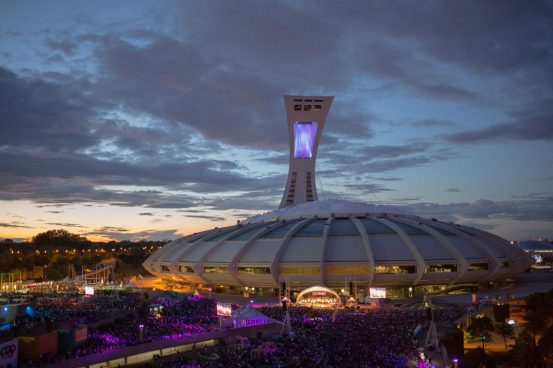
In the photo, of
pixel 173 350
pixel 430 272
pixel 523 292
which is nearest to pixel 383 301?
pixel 430 272

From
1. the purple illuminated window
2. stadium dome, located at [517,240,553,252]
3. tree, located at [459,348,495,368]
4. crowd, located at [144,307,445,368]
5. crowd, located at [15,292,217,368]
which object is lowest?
tree, located at [459,348,495,368]

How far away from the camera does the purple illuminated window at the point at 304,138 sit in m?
73.1

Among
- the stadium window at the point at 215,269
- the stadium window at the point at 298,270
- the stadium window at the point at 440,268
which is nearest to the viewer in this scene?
the stadium window at the point at 440,268

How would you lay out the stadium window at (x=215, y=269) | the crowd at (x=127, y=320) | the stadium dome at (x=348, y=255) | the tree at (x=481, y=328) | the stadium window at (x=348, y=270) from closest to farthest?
the crowd at (x=127, y=320) < the tree at (x=481, y=328) < the stadium window at (x=348, y=270) < the stadium dome at (x=348, y=255) < the stadium window at (x=215, y=269)

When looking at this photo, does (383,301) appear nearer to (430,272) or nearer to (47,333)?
(430,272)

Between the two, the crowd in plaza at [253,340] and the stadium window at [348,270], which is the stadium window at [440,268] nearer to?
the stadium window at [348,270]

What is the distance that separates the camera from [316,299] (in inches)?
1650

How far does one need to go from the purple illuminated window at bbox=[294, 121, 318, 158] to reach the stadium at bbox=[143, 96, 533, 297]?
1336 centimetres

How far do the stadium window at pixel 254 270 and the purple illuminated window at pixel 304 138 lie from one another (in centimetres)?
2490

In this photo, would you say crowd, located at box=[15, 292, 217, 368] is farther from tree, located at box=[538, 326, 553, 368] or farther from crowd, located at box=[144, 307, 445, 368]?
tree, located at box=[538, 326, 553, 368]

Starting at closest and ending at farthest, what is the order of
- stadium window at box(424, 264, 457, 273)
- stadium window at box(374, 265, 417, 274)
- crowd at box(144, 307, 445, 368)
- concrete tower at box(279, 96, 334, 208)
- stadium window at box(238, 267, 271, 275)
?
crowd at box(144, 307, 445, 368), stadium window at box(374, 265, 417, 274), stadium window at box(424, 264, 457, 273), stadium window at box(238, 267, 271, 275), concrete tower at box(279, 96, 334, 208)

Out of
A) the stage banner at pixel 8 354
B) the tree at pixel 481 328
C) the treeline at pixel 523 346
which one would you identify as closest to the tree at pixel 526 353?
the treeline at pixel 523 346

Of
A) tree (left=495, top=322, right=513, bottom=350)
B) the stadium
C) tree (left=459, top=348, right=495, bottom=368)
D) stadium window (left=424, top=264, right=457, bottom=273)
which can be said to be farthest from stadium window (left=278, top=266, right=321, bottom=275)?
tree (left=459, top=348, right=495, bottom=368)

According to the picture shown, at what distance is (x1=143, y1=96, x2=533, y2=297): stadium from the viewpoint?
4866cm
